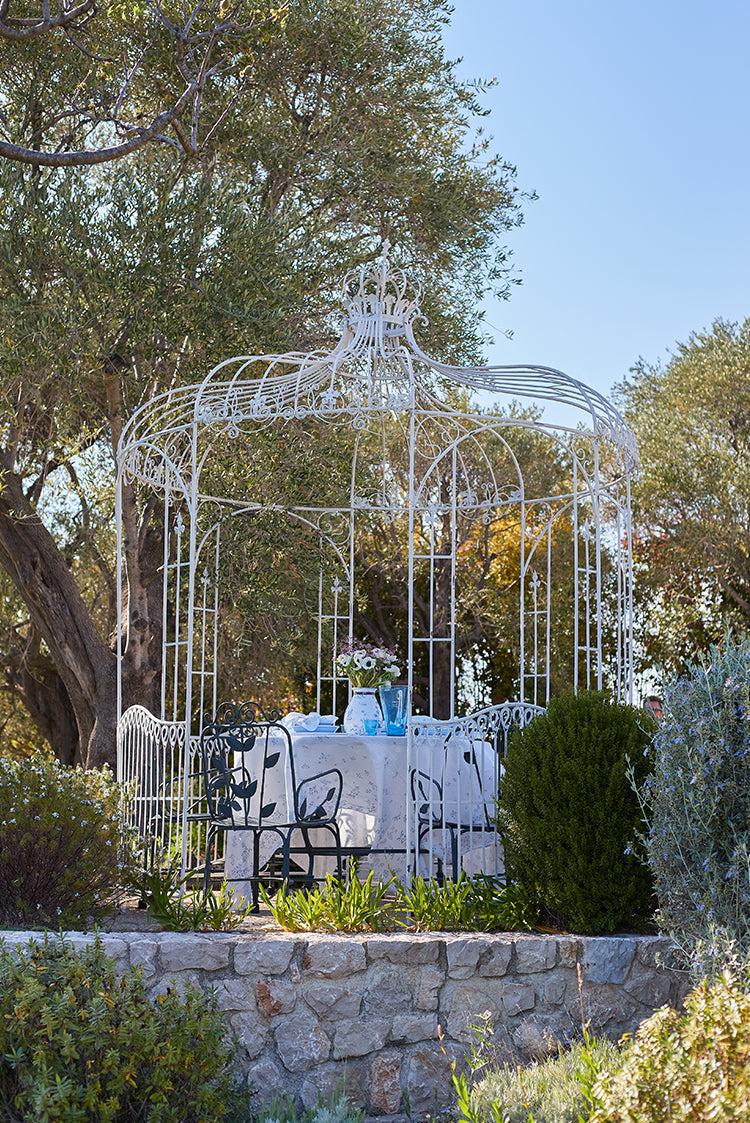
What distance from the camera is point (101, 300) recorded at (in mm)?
8508

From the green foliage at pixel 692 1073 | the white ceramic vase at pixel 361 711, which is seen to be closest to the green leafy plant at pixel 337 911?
the white ceramic vase at pixel 361 711

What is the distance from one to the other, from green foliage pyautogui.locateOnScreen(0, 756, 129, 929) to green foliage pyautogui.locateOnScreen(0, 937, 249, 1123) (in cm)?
162

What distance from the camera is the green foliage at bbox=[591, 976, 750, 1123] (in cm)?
278

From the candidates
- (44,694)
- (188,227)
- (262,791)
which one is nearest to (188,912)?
(262,791)

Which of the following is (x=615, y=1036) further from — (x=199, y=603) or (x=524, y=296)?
(x=524, y=296)

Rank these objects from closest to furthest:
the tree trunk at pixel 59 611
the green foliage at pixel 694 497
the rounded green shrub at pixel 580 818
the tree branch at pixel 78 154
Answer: the rounded green shrub at pixel 580 818 < the tree branch at pixel 78 154 < the tree trunk at pixel 59 611 < the green foliage at pixel 694 497

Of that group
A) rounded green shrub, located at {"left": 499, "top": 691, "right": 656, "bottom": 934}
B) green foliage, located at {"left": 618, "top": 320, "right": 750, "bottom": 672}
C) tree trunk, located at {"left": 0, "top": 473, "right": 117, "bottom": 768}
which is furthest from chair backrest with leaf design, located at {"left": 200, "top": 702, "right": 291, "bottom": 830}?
green foliage, located at {"left": 618, "top": 320, "right": 750, "bottom": 672}

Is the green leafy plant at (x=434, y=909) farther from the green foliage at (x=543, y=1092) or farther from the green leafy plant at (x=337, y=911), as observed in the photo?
the green foliage at (x=543, y=1092)

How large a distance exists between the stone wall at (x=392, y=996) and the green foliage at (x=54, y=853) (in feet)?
2.19

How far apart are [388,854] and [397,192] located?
6.86 metres

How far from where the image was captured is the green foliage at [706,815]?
13.9 ft

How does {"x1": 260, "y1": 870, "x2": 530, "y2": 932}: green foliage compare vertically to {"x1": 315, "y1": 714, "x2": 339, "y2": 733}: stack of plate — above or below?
below

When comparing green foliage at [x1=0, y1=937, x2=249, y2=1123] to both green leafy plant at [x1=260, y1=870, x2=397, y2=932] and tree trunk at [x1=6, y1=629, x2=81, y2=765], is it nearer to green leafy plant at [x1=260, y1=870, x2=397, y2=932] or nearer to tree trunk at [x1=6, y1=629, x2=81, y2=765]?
green leafy plant at [x1=260, y1=870, x2=397, y2=932]

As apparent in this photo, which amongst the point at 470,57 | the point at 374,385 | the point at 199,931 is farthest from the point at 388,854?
the point at 470,57
